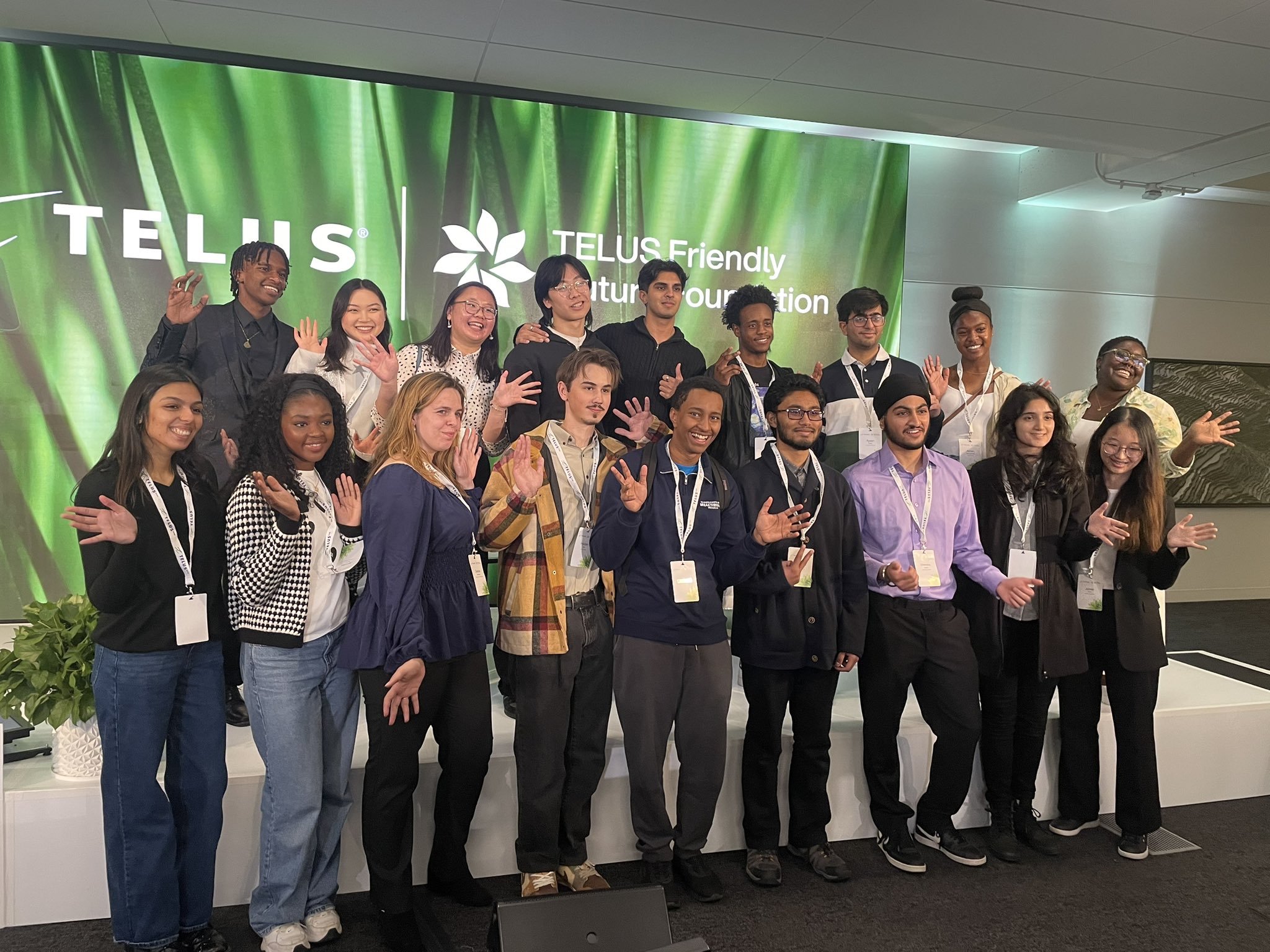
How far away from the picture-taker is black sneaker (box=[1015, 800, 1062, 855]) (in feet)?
11.5

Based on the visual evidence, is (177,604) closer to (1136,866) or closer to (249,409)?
(249,409)

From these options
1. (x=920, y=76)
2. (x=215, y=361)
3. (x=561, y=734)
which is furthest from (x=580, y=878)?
(x=920, y=76)

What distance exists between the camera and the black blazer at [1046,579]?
11.1ft

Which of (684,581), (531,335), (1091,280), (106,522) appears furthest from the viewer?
(1091,280)

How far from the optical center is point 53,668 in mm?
2779

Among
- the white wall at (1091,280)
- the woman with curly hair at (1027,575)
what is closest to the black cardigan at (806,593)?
the woman with curly hair at (1027,575)

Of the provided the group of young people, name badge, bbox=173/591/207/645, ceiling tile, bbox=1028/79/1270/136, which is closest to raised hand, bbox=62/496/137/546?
the group of young people

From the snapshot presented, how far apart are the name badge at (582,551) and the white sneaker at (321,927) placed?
1.30 m

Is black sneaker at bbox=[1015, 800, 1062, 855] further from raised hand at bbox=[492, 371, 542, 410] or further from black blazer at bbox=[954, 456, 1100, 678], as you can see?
raised hand at bbox=[492, 371, 542, 410]

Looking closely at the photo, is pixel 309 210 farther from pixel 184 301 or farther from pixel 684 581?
pixel 684 581

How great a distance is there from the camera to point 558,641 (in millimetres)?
2812

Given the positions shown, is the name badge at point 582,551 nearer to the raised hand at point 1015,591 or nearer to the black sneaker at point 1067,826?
the raised hand at point 1015,591

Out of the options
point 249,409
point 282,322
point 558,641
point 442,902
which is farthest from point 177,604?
point 282,322

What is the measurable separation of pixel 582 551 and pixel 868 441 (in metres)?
1.65
